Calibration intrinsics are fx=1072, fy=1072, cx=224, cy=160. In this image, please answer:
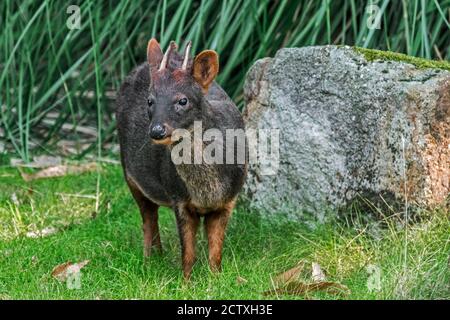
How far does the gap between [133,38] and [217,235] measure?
259 cm

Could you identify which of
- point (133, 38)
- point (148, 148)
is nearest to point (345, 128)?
point (148, 148)

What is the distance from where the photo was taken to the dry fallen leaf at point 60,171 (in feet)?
20.5

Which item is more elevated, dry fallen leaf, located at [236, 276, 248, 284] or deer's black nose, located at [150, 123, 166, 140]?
deer's black nose, located at [150, 123, 166, 140]

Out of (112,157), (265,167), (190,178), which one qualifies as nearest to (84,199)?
(112,157)

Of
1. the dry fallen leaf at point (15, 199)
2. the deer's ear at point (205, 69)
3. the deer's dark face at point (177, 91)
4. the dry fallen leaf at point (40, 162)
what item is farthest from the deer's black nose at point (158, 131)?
the dry fallen leaf at point (40, 162)

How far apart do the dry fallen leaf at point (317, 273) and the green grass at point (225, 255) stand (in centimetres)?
5

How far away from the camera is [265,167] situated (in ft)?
16.6

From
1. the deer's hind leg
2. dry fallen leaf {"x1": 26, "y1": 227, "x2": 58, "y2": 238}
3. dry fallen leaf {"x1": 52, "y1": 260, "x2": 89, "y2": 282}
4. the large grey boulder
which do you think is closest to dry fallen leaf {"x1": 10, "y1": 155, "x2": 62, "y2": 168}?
dry fallen leaf {"x1": 26, "y1": 227, "x2": 58, "y2": 238}

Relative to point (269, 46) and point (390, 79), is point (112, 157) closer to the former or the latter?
point (269, 46)

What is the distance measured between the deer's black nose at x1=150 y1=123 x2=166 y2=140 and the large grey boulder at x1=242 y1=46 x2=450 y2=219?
1032 mm

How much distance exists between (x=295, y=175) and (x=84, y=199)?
4.74 ft

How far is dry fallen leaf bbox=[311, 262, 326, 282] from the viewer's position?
13.9 feet

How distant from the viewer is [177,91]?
13.7ft

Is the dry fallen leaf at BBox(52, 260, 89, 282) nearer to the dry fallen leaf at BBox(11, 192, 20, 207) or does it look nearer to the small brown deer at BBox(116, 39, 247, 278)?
the small brown deer at BBox(116, 39, 247, 278)
